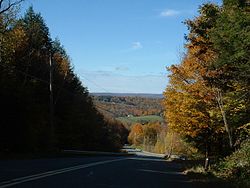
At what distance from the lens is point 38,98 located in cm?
6047

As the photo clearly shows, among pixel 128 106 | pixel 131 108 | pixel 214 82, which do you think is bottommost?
pixel 214 82

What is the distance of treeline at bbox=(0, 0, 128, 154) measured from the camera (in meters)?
41.4

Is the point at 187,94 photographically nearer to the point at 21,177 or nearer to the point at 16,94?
the point at 16,94

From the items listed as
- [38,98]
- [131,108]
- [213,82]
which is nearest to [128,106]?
[131,108]

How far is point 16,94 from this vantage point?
40969 millimetres

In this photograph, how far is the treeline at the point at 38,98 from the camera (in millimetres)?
41406

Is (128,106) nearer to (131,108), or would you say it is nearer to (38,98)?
(131,108)

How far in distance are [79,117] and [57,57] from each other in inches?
373

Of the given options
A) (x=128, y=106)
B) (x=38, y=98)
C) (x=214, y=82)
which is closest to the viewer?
(x=214, y=82)

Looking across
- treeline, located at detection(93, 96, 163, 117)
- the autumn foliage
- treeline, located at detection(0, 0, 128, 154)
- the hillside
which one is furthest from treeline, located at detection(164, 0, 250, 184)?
the hillside

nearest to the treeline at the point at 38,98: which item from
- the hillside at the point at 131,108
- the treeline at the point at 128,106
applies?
the treeline at the point at 128,106

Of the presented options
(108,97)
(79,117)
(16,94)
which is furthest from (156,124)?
(16,94)

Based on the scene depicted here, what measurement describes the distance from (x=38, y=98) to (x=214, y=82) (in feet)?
112

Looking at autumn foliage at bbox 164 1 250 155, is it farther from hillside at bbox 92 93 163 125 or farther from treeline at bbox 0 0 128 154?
hillside at bbox 92 93 163 125
